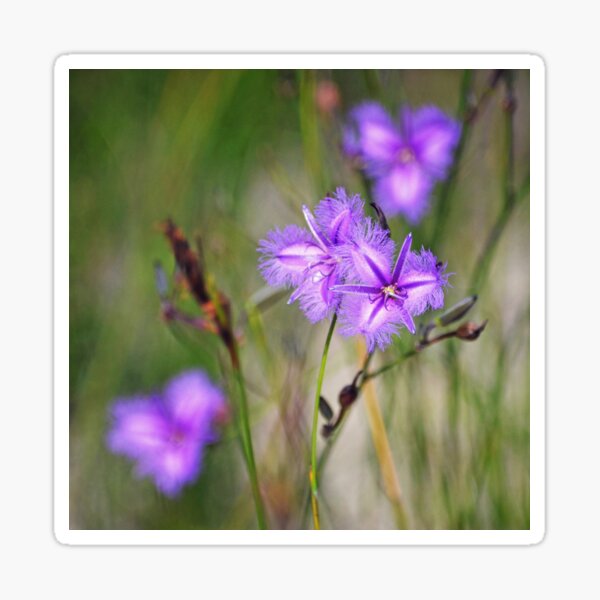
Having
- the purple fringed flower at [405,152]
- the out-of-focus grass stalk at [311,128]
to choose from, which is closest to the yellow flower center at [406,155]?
the purple fringed flower at [405,152]

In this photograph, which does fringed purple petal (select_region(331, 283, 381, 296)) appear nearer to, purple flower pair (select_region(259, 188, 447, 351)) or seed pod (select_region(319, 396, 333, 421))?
purple flower pair (select_region(259, 188, 447, 351))

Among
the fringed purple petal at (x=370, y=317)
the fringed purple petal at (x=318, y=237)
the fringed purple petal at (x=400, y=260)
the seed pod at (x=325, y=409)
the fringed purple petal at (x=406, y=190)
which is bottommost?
the seed pod at (x=325, y=409)

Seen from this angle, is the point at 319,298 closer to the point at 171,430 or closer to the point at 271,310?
the point at 171,430

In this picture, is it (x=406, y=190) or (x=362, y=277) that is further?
(x=406, y=190)

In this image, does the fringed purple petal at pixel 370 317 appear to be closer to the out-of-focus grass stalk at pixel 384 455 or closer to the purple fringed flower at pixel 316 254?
the purple fringed flower at pixel 316 254

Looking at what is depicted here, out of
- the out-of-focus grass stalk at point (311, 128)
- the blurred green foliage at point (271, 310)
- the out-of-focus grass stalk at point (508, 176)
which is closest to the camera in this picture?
the out-of-focus grass stalk at point (508, 176)

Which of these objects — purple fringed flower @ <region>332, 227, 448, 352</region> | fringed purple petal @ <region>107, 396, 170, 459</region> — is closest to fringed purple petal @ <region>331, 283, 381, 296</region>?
purple fringed flower @ <region>332, 227, 448, 352</region>
